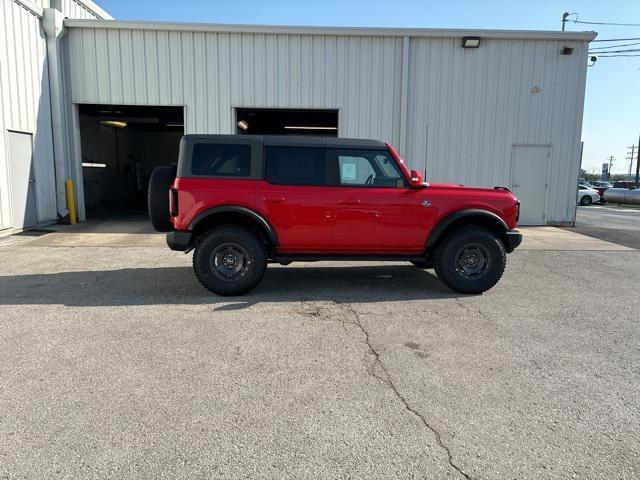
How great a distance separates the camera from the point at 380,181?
6.17m

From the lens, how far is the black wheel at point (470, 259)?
623 cm

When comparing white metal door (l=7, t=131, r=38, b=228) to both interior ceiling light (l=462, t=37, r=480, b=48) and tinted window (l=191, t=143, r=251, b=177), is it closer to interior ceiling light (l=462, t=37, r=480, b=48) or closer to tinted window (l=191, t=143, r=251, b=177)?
tinted window (l=191, t=143, r=251, b=177)

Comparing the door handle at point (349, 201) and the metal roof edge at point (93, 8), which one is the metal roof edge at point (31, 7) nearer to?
the metal roof edge at point (93, 8)

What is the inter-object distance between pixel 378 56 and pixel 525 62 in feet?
13.3

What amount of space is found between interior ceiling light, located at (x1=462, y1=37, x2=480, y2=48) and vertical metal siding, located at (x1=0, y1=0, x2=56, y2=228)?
10772 mm

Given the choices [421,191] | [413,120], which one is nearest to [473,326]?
[421,191]

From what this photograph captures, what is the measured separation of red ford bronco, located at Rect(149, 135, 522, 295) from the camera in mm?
5957

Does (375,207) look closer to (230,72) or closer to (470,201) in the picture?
(470,201)

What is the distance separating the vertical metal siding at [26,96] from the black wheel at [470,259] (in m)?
9.53

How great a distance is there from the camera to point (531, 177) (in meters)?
13.1

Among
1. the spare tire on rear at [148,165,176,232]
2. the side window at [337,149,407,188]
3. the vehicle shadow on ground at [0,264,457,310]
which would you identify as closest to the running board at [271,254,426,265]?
the vehicle shadow on ground at [0,264,457,310]

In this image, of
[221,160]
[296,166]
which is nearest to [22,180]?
[221,160]

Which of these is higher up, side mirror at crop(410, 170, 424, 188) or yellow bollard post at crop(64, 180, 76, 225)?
side mirror at crop(410, 170, 424, 188)

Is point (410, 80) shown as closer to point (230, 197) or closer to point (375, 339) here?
point (230, 197)
